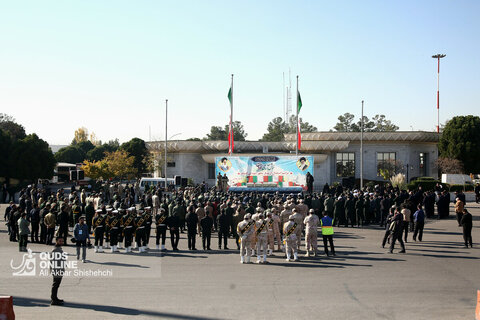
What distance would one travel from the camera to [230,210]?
18.3 meters

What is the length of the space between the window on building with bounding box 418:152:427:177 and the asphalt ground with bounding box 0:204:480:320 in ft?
133

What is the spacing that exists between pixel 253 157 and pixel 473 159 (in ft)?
104

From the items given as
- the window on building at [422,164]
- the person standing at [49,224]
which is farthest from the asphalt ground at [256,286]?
the window on building at [422,164]

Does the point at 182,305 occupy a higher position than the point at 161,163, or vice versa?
the point at 161,163

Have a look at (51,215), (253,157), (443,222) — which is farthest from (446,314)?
(253,157)

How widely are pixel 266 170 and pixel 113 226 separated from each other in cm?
2312

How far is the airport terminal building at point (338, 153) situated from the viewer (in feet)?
171

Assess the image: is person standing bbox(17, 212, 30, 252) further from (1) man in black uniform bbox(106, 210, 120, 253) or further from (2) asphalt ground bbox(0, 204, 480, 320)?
(1) man in black uniform bbox(106, 210, 120, 253)

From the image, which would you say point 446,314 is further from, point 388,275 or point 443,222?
point 443,222

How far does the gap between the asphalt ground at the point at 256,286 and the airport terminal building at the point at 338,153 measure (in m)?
35.7

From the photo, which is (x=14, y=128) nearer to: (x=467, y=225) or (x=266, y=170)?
(x=266, y=170)

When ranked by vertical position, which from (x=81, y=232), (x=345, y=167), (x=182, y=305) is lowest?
(x=182, y=305)

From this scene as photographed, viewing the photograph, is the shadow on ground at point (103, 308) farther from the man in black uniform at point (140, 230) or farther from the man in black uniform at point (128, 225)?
the man in black uniform at point (140, 230)

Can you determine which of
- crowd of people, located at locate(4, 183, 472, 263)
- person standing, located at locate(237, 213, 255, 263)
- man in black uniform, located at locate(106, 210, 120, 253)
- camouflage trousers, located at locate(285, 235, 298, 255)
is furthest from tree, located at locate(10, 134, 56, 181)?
camouflage trousers, located at locate(285, 235, 298, 255)
